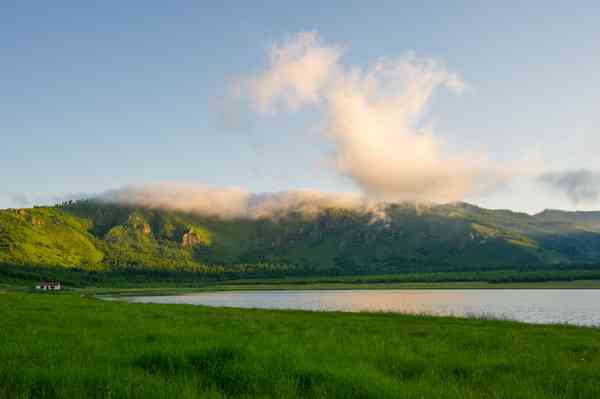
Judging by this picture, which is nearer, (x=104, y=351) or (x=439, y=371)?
(x=439, y=371)

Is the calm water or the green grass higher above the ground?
the green grass

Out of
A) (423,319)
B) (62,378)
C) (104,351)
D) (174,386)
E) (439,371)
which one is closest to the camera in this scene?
(174,386)

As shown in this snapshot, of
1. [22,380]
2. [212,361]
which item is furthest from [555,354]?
[22,380]

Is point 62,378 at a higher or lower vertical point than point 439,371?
higher

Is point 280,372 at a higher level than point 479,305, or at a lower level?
higher

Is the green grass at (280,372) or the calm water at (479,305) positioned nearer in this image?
the green grass at (280,372)

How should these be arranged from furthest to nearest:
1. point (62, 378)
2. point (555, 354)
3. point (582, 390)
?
point (555, 354) < point (582, 390) < point (62, 378)

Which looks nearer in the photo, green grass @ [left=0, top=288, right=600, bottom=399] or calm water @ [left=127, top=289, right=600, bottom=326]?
green grass @ [left=0, top=288, right=600, bottom=399]

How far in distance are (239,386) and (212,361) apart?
95.6 inches

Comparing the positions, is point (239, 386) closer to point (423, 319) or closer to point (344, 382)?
point (344, 382)

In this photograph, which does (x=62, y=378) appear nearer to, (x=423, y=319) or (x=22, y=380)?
(x=22, y=380)

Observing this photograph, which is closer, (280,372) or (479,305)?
(280,372)

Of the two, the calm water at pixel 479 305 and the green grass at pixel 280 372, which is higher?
the green grass at pixel 280 372

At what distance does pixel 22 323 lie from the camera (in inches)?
1108
